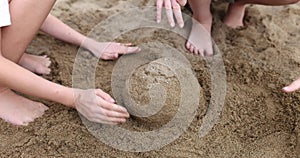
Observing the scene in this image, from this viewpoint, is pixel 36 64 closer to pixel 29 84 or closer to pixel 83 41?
pixel 83 41

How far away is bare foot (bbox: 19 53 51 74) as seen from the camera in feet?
5.75

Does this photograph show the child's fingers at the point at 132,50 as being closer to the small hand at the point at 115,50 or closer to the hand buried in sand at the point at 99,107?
the small hand at the point at 115,50

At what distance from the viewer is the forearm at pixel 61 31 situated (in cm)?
185

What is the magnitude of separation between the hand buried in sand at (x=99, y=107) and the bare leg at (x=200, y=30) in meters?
0.49

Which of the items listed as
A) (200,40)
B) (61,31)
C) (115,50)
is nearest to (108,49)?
(115,50)

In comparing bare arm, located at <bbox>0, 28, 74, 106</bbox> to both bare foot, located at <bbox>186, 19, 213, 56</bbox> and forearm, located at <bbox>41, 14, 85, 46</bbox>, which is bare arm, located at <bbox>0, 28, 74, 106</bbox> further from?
bare foot, located at <bbox>186, 19, 213, 56</bbox>

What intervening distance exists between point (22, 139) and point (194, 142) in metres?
0.54

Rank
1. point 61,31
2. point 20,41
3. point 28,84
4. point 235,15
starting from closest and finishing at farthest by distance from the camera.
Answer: point 28,84, point 20,41, point 61,31, point 235,15

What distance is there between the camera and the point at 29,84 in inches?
57.4

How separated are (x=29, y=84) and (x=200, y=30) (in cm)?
73

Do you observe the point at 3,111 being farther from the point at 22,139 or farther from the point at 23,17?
the point at 23,17

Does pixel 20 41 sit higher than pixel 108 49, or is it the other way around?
pixel 20 41

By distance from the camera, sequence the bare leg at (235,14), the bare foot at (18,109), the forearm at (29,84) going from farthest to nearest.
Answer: the bare leg at (235,14)
the bare foot at (18,109)
the forearm at (29,84)

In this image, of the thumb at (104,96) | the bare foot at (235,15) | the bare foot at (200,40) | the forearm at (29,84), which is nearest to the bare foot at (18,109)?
the forearm at (29,84)
